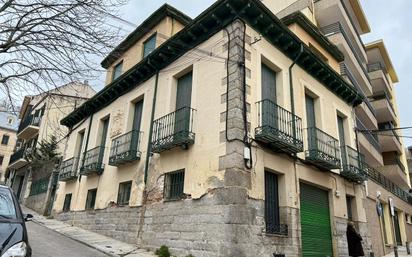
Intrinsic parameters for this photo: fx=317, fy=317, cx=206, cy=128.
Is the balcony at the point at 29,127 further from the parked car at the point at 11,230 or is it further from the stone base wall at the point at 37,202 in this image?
the parked car at the point at 11,230

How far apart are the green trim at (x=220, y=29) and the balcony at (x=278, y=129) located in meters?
2.58

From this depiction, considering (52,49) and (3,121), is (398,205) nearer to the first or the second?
(52,49)

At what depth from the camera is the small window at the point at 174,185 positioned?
9.52 meters

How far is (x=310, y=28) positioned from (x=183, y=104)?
721 centimetres

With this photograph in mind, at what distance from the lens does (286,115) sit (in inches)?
398

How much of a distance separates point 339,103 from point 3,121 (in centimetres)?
4749

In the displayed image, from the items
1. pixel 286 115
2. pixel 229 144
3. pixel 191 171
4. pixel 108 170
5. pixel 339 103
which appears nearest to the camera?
pixel 229 144

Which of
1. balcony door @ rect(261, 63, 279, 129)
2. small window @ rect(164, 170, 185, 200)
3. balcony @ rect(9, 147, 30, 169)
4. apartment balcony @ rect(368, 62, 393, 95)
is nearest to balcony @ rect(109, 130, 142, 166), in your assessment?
small window @ rect(164, 170, 185, 200)

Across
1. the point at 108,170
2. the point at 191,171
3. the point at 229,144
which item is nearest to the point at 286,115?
the point at 229,144

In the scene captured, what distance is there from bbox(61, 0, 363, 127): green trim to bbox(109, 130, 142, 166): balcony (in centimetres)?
243

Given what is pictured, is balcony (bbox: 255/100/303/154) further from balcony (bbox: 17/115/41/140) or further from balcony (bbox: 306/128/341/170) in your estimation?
balcony (bbox: 17/115/41/140)

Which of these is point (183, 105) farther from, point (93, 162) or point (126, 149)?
point (93, 162)

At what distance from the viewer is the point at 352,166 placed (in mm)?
12070

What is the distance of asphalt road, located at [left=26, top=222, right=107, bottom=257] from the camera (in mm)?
8336
